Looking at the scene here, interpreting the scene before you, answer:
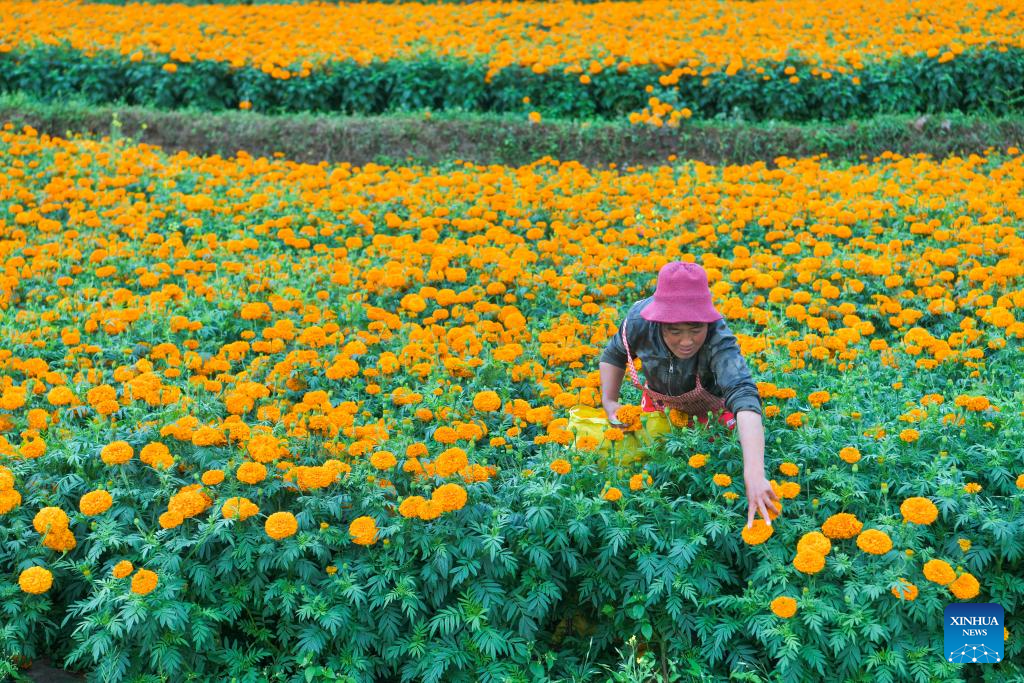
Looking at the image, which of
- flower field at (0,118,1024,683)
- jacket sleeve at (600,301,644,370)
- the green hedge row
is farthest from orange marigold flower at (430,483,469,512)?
the green hedge row

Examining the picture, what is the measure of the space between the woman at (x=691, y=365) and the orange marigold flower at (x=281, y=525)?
137 cm

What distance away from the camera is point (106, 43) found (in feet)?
35.9

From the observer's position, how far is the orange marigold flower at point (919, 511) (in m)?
3.13

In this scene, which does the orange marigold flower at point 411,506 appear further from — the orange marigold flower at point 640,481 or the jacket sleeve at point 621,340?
the jacket sleeve at point 621,340

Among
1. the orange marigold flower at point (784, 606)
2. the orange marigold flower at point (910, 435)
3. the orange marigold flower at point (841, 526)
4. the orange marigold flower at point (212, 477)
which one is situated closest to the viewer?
the orange marigold flower at point (784, 606)

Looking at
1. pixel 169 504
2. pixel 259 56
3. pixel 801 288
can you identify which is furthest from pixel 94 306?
pixel 259 56

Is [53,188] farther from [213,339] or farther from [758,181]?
[758,181]

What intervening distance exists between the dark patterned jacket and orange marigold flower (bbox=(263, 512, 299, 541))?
1.49m

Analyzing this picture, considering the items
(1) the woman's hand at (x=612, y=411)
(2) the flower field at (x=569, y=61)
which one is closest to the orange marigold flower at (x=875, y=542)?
(1) the woman's hand at (x=612, y=411)

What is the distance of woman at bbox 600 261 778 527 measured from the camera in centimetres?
325

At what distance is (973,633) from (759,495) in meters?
0.84

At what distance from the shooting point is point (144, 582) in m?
3.07

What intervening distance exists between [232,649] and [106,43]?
9767mm

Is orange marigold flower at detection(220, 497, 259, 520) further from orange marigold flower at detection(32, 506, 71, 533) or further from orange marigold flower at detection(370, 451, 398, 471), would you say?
orange marigold flower at detection(32, 506, 71, 533)
